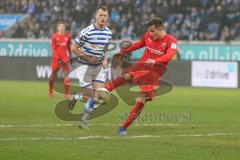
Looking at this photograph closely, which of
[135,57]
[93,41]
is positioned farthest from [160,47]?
[135,57]

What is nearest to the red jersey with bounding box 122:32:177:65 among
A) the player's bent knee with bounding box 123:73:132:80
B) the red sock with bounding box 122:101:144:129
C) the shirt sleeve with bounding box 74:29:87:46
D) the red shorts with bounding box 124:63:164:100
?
the red shorts with bounding box 124:63:164:100

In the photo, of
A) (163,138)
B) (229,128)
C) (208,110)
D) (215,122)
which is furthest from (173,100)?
(163,138)

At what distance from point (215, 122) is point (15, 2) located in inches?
1156

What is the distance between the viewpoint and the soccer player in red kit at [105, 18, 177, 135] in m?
13.8

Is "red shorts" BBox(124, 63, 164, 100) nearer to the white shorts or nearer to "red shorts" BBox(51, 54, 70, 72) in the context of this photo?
the white shorts

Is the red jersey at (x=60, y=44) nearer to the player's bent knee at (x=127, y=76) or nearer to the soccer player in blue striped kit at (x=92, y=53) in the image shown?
the soccer player in blue striped kit at (x=92, y=53)

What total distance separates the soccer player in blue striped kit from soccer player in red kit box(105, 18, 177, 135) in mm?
A: 965

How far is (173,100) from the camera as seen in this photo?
24.2 meters

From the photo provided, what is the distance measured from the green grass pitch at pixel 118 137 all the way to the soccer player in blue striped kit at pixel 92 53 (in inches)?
33.2

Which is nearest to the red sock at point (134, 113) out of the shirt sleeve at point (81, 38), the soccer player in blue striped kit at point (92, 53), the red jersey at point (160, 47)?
the red jersey at point (160, 47)

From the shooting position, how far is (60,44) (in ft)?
83.8

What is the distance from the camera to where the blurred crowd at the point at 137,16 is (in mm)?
35750

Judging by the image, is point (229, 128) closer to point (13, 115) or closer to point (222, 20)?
point (13, 115)

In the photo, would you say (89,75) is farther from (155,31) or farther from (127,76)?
(155,31)
